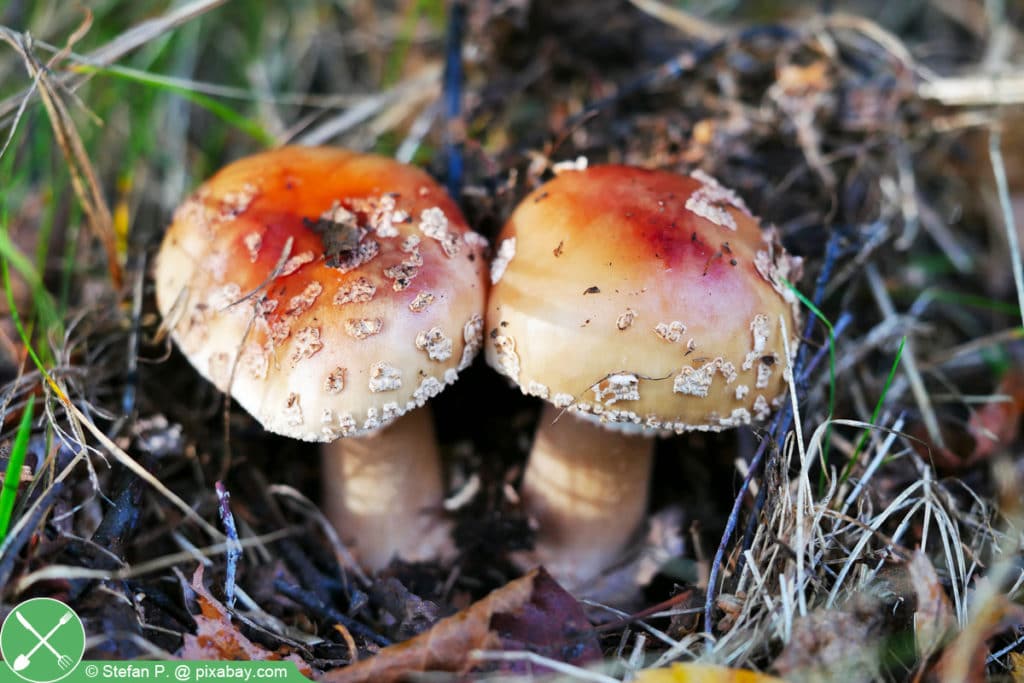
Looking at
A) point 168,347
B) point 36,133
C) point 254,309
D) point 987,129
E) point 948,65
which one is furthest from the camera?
point 948,65

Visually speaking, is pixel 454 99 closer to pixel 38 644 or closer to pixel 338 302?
pixel 338 302

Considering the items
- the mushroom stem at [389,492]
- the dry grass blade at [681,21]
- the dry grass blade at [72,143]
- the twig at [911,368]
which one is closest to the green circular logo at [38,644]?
the mushroom stem at [389,492]

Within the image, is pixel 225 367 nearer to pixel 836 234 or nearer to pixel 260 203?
pixel 260 203

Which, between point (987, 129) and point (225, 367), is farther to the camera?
point (987, 129)

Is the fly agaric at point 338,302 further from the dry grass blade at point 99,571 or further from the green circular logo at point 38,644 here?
the green circular logo at point 38,644

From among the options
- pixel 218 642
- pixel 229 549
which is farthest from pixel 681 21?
pixel 218 642

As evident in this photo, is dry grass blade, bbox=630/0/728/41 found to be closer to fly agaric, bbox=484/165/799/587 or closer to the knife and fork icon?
fly agaric, bbox=484/165/799/587

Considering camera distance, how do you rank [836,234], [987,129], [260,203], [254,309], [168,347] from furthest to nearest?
1. [987,129]
2. [836,234]
3. [168,347]
4. [260,203]
5. [254,309]

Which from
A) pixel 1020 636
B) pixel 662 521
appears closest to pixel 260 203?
pixel 662 521
